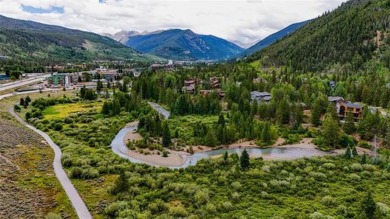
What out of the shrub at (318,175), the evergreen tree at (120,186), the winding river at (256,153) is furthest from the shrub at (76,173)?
the shrub at (318,175)

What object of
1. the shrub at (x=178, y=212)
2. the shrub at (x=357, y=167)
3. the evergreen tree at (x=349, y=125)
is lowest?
the shrub at (x=178, y=212)

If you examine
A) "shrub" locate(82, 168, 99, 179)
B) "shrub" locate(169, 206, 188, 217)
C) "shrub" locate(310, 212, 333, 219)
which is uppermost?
"shrub" locate(310, 212, 333, 219)

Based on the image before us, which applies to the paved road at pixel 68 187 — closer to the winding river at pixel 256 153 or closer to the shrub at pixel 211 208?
the winding river at pixel 256 153

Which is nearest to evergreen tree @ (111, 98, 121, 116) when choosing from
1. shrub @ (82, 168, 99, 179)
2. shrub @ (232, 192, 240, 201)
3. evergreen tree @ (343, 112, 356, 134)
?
shrub @ (82, 168, 99, 179)

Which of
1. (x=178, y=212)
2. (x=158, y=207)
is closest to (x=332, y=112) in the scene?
(x=178, y=212)

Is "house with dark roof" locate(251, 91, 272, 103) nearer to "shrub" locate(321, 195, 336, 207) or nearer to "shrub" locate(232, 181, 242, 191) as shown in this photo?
"shrub" locate(232, 181, 242, 191)

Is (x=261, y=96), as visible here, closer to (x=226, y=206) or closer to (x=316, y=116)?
(x=316, y=116)

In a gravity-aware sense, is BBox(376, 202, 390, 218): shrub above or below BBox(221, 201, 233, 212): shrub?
above

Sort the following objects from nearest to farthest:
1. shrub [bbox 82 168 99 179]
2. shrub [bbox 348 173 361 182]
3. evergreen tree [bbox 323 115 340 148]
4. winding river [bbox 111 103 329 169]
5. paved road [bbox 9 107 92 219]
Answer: paved road [bbox 9 107 92 219]
shrub [bbox 348 173 361 182]
shrub [bbox 82 168 99 179]
winding river [bbox 111 103 329 169]
evergreen tree [bbox 323 115 340 148]

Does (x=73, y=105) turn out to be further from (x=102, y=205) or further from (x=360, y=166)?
(x=360, y=166)
